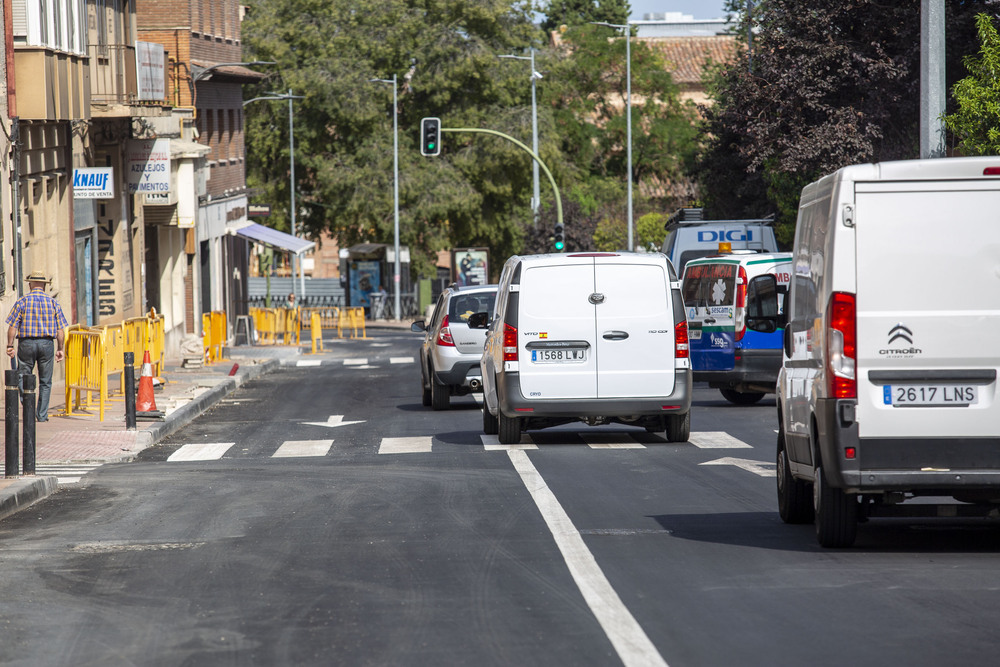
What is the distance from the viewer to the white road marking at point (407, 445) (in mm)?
16656

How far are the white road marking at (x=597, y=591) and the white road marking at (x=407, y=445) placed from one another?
14.9 feet

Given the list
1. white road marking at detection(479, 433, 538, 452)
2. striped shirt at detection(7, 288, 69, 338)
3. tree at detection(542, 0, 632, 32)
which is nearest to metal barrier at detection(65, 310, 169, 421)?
striped shirt at detection(7, 288, 69, 338)

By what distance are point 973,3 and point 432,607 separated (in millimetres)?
24146

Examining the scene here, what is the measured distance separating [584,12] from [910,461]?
111 metres

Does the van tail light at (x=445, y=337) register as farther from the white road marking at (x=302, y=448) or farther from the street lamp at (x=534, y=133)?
the street lamp at (x=534, y=133)

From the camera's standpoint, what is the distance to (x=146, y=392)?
20828 millimetres

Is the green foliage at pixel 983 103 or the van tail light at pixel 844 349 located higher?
the green foliage at pixel 983 103

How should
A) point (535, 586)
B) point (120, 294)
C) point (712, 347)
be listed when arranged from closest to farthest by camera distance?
point (535, 586) → point (712, 347) → point (120, 294)

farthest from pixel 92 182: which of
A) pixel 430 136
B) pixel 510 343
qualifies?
pixel 430 136

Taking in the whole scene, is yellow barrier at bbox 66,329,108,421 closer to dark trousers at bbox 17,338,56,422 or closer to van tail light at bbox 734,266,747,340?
dark trousers at bbox 17,338,56,422

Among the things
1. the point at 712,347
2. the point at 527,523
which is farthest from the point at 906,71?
the point at 527,523

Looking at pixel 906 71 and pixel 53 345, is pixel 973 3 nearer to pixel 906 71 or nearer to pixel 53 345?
pixel 906 71

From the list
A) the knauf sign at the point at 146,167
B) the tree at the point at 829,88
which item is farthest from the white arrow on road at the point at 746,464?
the knauf sign at the point at 146,167

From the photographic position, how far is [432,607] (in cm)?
766
